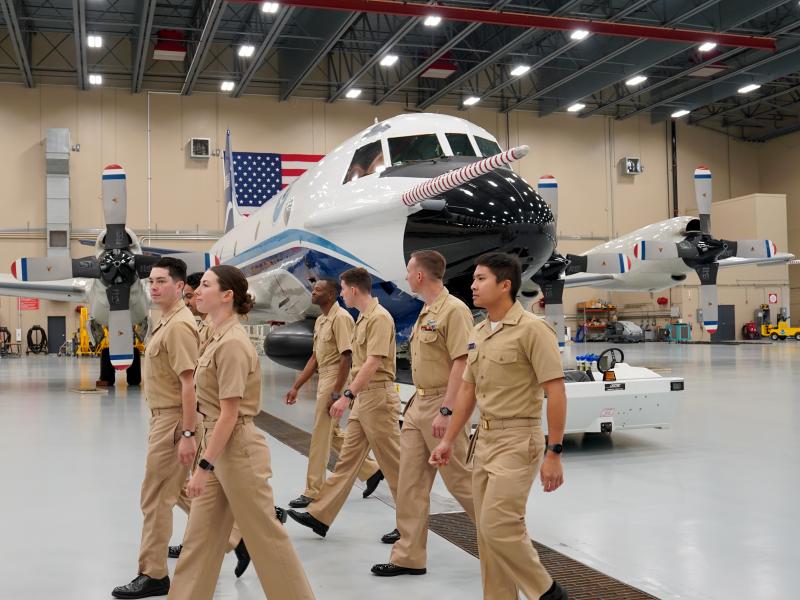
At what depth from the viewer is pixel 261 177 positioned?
22.7 m

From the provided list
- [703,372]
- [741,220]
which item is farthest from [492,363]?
[741,220]

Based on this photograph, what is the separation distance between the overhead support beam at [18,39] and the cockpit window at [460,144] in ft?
55.5

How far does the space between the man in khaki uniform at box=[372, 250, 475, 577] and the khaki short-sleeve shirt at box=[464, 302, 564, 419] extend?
2.37ft

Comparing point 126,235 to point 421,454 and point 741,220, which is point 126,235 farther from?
point 741,220

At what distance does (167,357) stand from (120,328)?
8.93m

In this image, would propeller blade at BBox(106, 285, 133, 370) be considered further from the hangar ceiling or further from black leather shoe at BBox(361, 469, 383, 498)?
the hangar ceiling

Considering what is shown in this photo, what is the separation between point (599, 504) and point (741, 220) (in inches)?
1333

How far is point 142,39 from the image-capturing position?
80.4ft

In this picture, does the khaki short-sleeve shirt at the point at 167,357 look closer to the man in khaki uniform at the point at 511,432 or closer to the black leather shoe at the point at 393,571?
the black leather shoe at the point at 393,571

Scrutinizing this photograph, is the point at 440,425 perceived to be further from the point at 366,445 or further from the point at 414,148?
the point at 414,148

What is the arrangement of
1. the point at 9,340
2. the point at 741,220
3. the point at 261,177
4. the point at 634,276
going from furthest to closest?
the point at 741,220 → the point at 9,340 → the point at 261,177 → the point at 634,276

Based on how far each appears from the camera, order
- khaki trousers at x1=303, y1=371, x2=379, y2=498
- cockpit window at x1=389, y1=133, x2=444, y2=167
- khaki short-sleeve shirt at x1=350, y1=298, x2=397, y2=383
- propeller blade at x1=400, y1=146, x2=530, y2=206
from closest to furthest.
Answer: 1. khaki short-sleeve shirt at x1=350, y1=298, x2=397, y2=383
2. khaki trousers at x1=303, y1=371, x2=379, y2=498
3. propeller blade at x1=400, y1=146, x2=530, y2=206
4. cockpit window at x1=389, y1=133, x2=444, y2=167

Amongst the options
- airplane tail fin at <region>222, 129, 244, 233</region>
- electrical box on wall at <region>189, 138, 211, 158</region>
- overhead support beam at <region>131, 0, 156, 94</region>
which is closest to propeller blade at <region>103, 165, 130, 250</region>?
airplane tail fin at <region>222, 129, 244, 233</region>

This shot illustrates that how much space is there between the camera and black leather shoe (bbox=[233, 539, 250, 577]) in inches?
164
